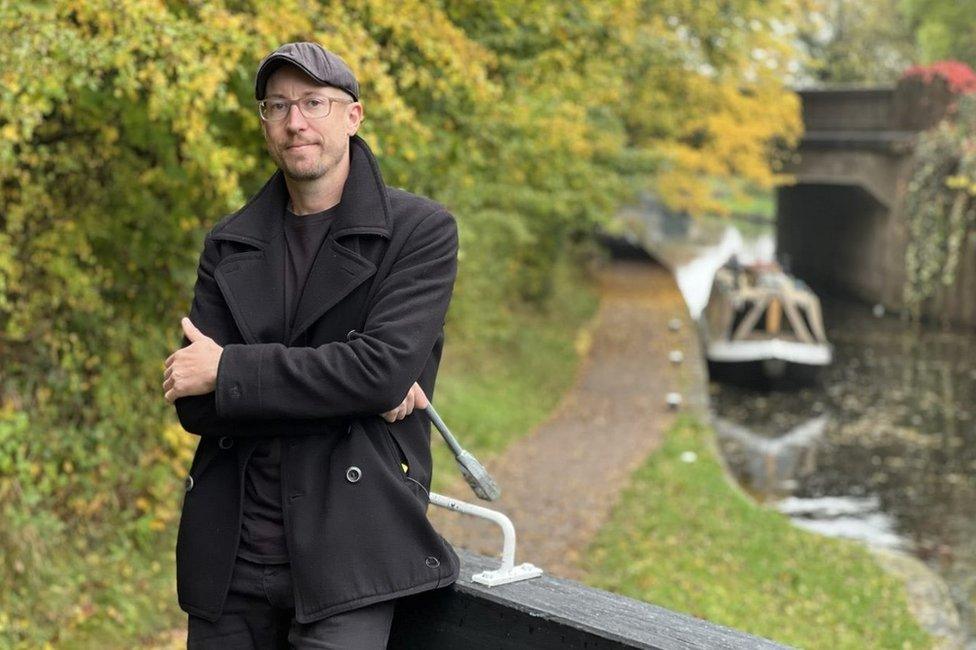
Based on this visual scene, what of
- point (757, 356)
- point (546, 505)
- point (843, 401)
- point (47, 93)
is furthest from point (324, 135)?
point (757, 356)

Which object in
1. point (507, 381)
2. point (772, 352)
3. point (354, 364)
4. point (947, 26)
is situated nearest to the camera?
point (354, 364)

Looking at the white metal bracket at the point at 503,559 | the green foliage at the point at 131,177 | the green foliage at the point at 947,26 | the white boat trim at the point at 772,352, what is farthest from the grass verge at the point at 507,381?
the green foliage at the point at 947,26

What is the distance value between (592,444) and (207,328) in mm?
12824

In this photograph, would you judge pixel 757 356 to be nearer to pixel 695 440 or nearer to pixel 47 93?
pixel 695 440

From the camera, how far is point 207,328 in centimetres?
285

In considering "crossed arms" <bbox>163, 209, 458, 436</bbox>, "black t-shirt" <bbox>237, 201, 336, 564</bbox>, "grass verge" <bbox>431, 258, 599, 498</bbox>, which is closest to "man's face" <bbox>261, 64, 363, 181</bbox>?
"black t-shirt" <bbox>237, 201, 336, 564</bbox>

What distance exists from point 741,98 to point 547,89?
43.2 ft

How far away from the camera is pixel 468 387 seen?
16.9 meters

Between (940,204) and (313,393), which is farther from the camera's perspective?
(940,204)

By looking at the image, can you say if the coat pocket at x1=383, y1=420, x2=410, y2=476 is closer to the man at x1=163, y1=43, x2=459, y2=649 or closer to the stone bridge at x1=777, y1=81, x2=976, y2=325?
the man at x1=163, y1=43, x2=459, y2=649

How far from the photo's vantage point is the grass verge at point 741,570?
889 cm

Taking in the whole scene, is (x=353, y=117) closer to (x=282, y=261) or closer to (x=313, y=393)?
(x=282, y=261)

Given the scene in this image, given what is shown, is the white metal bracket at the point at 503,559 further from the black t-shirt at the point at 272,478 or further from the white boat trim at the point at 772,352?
the white boat trim at the point at 772,352

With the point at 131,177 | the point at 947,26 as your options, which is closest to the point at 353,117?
the point at 131,177
